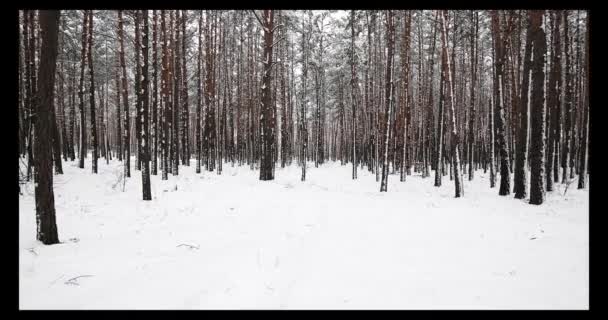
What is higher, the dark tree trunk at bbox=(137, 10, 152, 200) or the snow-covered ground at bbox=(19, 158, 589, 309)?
the dark tree trunk at bbox=(137, 10, 152, 200)

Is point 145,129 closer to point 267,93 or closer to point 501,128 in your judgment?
point 267,93

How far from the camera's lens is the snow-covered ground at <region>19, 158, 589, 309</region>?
3.09 m

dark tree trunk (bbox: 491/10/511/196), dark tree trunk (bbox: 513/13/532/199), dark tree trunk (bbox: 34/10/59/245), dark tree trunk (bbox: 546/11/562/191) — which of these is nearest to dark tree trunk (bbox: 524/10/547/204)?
dark tree trunk (bbox: 513/13/532/199)

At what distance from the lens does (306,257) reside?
4.33 meters

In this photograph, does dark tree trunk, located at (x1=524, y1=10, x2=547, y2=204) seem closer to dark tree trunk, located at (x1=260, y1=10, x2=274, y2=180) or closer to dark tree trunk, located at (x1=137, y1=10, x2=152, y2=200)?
dark tree trunk, located at (x1=260, y1=10, x2=274, y2=180)

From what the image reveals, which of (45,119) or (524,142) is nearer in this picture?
(45,119)

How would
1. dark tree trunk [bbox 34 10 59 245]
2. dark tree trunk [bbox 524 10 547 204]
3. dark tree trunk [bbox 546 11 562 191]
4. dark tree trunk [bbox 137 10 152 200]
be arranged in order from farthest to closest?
A: dark tree trunk [bbox 546 11 562 191] < dark tree trunk [bbox 137 10 152 200] < dark tree trunk [bbox 524 10 547 204] < dark tree trunk [bbox 34 10 59 245]

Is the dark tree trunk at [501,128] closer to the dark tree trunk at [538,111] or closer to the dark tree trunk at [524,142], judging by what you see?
the dark tree trunk at [524,142]

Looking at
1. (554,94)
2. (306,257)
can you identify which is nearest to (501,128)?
(554,94)

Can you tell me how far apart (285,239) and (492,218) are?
5004 millimetres

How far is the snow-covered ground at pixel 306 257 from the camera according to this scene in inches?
122
